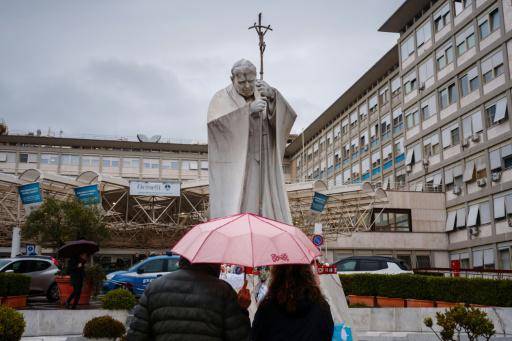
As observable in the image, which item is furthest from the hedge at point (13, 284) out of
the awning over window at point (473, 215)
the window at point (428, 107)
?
the window at point (428, 107)

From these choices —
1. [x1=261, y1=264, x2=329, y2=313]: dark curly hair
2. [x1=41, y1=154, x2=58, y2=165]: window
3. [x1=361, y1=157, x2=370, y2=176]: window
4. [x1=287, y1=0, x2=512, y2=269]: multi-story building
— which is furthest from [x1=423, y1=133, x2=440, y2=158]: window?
[x1=41, y1=154, x2=58, y2=165]: window

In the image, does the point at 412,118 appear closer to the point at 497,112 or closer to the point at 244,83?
the point at 497,112

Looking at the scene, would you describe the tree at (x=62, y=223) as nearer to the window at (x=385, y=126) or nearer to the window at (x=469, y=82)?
the window at (x=469, y=82)

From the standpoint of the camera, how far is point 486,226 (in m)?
35.0

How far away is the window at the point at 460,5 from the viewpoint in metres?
37.4

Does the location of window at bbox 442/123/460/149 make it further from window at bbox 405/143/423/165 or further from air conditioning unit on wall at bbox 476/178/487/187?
air conditioning unit on wall at bbox 476/178/487/187

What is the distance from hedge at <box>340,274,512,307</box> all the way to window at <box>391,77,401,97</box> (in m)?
32.9

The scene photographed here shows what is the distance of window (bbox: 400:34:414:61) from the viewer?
44.2m

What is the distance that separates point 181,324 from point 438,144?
127 ft

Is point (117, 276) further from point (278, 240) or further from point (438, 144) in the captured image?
point (438, 144)

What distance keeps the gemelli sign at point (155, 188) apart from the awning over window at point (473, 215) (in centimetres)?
1836

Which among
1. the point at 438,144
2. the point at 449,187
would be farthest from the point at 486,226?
the point at 438,144

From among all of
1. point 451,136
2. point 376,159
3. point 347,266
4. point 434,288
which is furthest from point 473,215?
point 434,288

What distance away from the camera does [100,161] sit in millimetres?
67000
